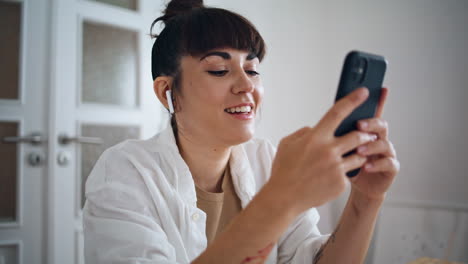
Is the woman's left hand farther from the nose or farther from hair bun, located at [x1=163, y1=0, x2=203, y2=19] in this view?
hair bun, located at [x1=163, y1=0, x2=203, y2=19]

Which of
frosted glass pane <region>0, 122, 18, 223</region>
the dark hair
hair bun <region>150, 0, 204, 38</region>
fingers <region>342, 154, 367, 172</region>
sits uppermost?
hair bun <region>150, 0, 204, 38</region>

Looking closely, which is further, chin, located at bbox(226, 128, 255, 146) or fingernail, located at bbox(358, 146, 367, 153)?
chin, located at bbox(226, 128, 255, 146)

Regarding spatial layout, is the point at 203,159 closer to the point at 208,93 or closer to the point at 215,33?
the point at 208,93

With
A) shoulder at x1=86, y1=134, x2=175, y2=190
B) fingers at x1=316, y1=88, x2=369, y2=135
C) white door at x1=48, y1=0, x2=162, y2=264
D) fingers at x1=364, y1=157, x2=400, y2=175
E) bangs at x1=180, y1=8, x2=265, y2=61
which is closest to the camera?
fingers at x1=316, y1=88, x2=369, y2=135

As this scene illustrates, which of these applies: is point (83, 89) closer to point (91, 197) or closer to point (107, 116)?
point (107, 116)

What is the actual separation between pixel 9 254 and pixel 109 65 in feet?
4.03

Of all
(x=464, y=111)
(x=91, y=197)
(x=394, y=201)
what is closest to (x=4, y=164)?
(x=91, y=197)

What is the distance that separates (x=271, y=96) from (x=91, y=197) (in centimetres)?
210

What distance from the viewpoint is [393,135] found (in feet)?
7.86

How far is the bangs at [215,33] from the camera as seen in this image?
3.00ft

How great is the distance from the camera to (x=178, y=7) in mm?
1053

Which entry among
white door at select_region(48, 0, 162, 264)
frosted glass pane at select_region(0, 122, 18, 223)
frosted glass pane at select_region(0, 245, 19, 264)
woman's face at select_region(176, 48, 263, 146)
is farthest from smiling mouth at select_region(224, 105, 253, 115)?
frosted glass pane at select_region(0, 245, 19, 264)

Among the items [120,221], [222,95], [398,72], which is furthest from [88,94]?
[398,72]

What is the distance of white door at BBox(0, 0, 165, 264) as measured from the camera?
1915 mm
